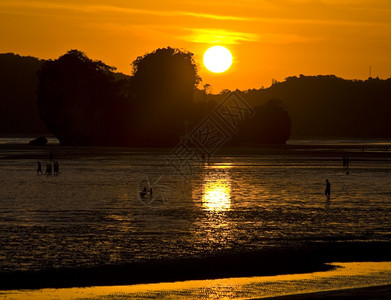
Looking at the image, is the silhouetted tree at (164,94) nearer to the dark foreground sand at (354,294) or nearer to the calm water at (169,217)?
the calm water at (169,217)

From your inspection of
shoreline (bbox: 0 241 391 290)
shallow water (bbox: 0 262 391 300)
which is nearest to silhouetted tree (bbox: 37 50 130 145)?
shoreline (bbox: 0 241 391 290)

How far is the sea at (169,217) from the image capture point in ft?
79.6

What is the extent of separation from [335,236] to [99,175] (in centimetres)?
3680

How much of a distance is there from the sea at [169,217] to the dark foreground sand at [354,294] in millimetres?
7158

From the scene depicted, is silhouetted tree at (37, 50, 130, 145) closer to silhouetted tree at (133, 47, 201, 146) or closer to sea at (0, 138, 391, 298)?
silhouetted tree at (133, 47, 201, 146)

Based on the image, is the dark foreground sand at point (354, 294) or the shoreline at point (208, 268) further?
the shoreline at point (208, 268)

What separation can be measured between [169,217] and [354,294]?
1766 cm

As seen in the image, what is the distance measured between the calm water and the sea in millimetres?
40

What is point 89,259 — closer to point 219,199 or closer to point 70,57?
point 219,199

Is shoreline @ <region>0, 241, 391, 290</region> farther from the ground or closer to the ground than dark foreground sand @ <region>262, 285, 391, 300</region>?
closer to the ground

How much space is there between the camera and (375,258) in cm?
2314

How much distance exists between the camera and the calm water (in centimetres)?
2442

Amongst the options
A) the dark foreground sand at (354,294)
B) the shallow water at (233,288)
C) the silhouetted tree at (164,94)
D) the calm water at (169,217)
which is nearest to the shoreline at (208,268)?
the shallow water at (233,288)

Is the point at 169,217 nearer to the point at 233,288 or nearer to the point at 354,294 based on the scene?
the point at 233,288
